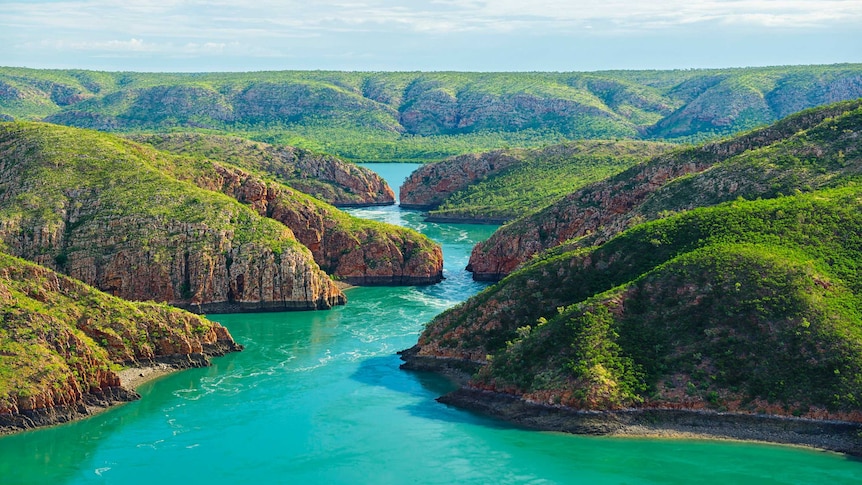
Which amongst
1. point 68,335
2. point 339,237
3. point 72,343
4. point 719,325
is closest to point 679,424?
point 719,325

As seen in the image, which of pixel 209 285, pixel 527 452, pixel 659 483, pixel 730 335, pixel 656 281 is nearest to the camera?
pixel 659 483

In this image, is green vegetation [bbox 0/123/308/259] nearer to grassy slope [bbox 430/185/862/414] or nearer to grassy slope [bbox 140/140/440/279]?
grassy slope [bbox 140/140/440/279]

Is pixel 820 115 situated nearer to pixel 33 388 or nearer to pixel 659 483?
pixel 659 483

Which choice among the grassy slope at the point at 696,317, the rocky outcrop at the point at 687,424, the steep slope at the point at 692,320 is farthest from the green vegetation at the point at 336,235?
the rocky outcrop at the point at 687,424

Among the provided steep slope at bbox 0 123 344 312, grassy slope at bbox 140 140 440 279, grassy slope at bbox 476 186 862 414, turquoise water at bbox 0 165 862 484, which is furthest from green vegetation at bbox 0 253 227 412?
grassy slope at bbox 140 140 440 279

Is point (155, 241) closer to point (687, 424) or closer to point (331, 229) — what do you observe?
point (331, 229)

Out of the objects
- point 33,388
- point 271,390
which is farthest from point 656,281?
point 33,388

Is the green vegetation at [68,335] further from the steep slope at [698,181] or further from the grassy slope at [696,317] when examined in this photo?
the steep slope at [698,181]
